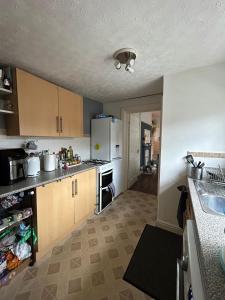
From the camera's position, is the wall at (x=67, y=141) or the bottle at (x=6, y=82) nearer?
the bottle at (x=6, y=82)

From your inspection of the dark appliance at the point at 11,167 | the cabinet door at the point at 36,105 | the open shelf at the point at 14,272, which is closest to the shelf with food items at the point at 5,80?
the cabinet door at the point at 36,105

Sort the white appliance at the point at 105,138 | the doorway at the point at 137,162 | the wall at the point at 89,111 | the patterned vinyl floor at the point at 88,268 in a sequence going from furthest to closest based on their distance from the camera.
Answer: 1. the doorway at the point at 137,162
2. the wall at the point at 89,111
3. the white appliance at the point at 105,138
4. the patterned vinyl floor at the point at 88,268

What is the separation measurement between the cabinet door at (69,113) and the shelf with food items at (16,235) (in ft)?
3.46

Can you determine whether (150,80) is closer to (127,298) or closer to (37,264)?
(127,298)

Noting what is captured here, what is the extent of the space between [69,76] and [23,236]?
1.99 metres

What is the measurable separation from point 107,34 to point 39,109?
45.1 inches

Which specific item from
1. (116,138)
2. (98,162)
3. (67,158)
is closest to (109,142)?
(116,138)

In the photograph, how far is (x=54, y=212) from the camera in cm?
172

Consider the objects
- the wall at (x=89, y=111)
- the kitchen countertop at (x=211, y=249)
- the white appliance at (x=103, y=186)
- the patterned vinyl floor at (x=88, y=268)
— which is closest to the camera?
the kitchen countertop at (x=211, y=249)

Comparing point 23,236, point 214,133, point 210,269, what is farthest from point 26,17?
point 214,133

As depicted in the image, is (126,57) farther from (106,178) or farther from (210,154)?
(106,178)

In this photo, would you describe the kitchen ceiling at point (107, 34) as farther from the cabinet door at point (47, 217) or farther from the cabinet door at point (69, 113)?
the cabinet door at point (47, 217)

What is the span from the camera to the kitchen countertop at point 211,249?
1.56 ft

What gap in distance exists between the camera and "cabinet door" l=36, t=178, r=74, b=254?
157cm
